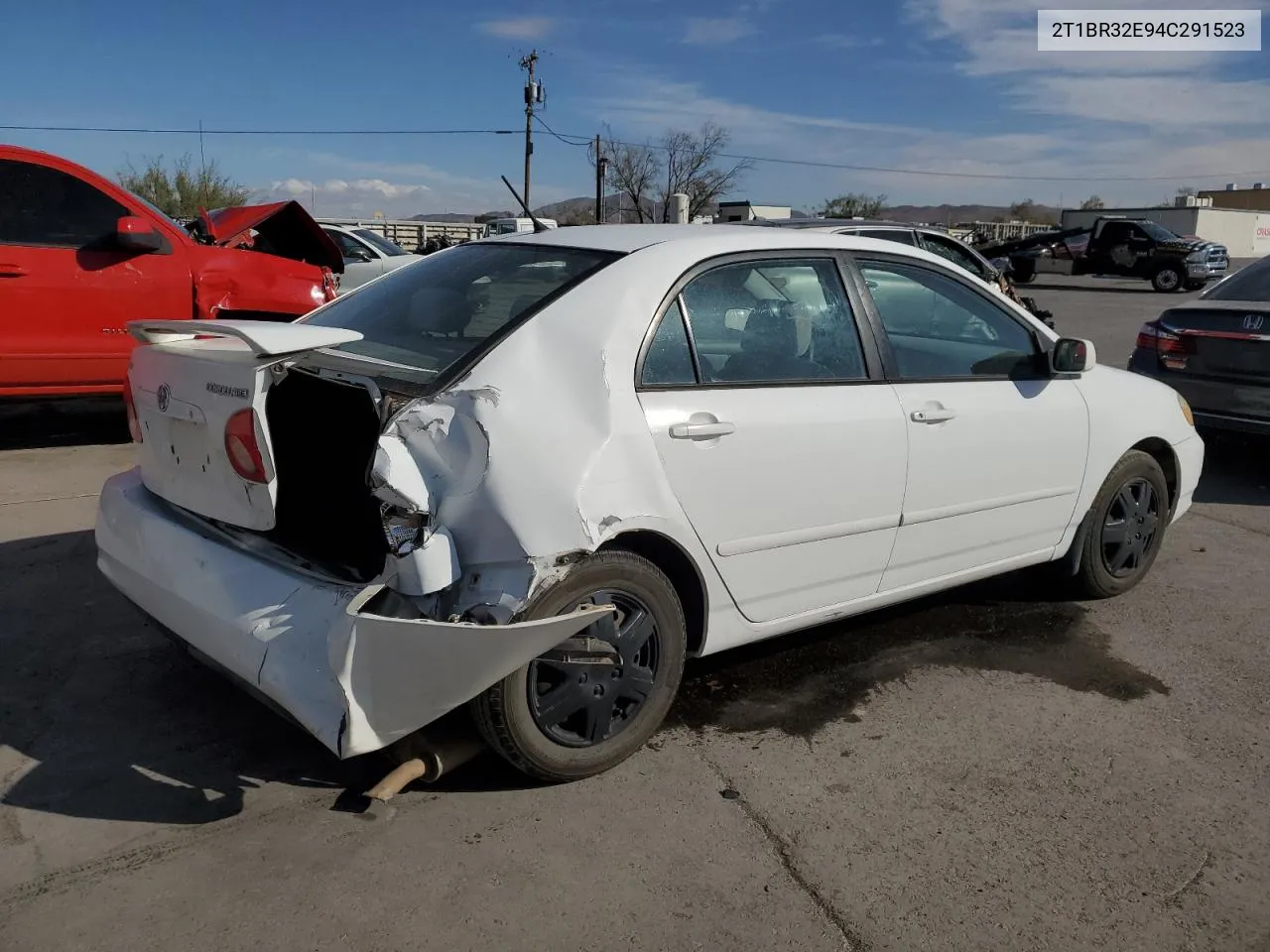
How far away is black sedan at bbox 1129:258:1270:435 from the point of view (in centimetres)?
676

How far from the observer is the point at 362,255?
13.0 metres

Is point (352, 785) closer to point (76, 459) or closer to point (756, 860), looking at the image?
point (756, 860)

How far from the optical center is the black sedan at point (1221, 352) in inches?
266

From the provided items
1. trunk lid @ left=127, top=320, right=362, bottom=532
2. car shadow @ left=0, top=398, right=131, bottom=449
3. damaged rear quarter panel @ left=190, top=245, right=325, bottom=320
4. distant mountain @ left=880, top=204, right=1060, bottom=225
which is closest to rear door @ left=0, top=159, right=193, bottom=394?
damaged rear quarter panel @ left=190, top=245, right=325, bottom=320

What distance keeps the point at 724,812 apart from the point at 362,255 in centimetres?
1115

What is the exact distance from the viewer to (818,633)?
438 cm

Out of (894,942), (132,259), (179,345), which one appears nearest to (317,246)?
(132,259)

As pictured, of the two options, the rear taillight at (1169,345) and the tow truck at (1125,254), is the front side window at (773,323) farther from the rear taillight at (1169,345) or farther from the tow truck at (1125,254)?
the tow truck at (1125,254)

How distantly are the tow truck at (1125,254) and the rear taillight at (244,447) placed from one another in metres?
27.7

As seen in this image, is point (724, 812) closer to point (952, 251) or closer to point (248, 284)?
point (248, 284)

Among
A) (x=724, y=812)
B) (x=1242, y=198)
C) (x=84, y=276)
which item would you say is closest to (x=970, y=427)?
(x=724, y=812)

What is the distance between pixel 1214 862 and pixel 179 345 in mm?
3292

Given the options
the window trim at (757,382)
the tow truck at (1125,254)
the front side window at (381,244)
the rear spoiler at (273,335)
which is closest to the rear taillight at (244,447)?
the rear spoiler at (273,335)

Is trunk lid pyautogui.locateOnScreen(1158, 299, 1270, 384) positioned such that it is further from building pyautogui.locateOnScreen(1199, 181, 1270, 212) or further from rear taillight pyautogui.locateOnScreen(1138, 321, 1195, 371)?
building pyautogui.locateOnScreen(1199, 181, 1270, 212)
